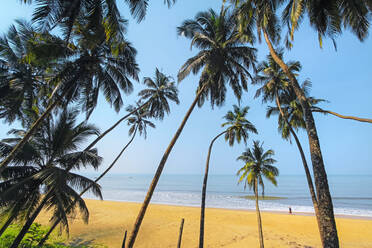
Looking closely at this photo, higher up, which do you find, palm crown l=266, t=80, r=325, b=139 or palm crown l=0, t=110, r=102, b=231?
palm crown l=266, t=80, r=325, b=139

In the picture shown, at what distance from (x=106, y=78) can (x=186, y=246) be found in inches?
474

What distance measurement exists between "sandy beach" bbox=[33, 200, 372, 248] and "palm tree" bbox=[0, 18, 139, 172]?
9.86 meters

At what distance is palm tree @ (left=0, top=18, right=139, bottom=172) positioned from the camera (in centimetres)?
686

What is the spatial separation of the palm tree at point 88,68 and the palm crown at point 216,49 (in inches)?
132

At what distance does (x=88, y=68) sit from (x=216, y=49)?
6576 millimetres

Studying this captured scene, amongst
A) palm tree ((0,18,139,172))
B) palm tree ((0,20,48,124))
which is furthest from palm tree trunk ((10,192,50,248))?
palm tree ((0,20,48,124))

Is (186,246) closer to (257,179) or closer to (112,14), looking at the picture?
(257,179)

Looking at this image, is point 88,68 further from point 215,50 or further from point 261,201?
point 261,201

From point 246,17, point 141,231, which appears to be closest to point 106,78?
point 246,17

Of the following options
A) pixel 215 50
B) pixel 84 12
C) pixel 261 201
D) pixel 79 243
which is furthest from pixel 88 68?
pixel 261 201

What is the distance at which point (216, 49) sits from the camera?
10.1m

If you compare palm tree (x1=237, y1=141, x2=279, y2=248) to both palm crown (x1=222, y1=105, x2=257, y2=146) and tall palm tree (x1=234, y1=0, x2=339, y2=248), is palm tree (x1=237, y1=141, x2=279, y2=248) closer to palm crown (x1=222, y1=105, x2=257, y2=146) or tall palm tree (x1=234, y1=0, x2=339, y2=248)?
palm crown (x1=222, y1=105, x2=257, y2=146)

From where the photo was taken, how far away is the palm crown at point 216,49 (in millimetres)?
9883

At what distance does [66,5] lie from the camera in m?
5.18
